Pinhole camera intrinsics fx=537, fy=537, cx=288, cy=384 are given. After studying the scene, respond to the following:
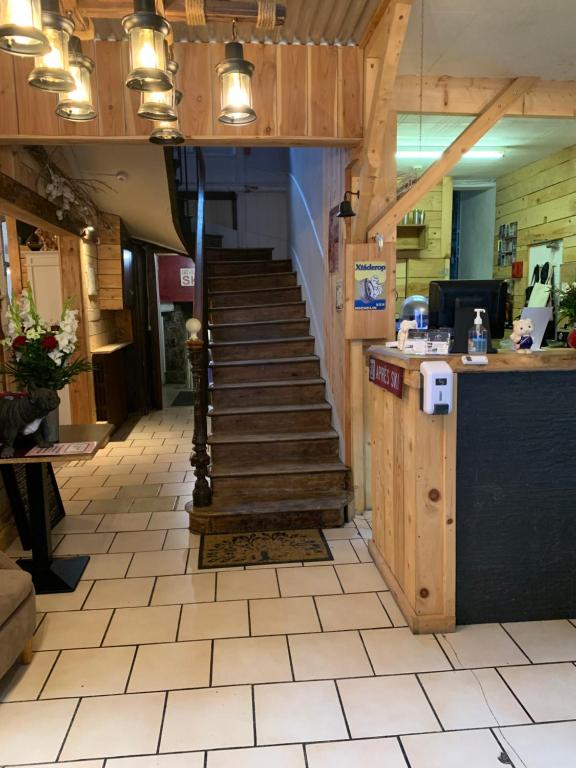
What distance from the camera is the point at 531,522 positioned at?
2.42 m

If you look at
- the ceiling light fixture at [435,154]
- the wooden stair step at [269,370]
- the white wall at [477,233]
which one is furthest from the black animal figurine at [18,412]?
the white wall at [477,233]

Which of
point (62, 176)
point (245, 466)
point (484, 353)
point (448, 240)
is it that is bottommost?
point (245, 466)

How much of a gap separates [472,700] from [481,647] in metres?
0.34

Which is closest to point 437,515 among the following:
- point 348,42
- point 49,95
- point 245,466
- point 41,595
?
point 245,466

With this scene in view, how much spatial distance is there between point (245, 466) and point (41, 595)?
152cm

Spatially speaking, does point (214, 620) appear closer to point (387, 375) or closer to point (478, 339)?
point (387, 375)

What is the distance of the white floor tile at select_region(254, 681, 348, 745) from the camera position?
185 centimetres

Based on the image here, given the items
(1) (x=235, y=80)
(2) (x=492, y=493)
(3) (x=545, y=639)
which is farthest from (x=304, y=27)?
(3) (x=545, y=639)

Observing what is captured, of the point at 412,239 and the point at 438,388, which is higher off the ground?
the point at 412,239

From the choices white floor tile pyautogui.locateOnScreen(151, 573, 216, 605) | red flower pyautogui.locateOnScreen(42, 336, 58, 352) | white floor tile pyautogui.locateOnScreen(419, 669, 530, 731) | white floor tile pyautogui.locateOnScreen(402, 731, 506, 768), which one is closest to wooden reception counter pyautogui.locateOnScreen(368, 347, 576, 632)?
white floor tile pyautogui.locateOnScreen(419, 669, 530, 731)

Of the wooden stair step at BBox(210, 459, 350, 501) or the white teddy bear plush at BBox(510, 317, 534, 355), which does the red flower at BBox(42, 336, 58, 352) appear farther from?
the white teddy bear plush at BBox(510, 317, 534, 355)

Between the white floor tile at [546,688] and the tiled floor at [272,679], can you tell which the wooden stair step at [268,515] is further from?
the white floor tile at [546,688]

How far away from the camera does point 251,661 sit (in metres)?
2.24

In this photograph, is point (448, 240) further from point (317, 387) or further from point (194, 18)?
point (194, 18)
